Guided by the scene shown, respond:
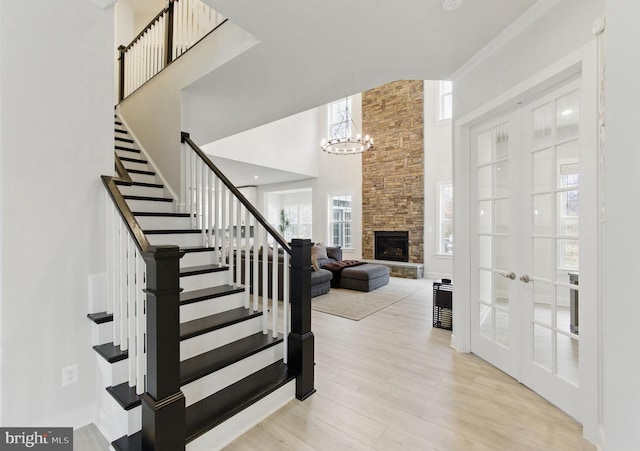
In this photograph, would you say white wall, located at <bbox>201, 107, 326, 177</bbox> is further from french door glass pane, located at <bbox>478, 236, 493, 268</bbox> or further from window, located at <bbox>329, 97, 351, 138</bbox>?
french door glass pane, located at <bbox>478, 236, 493, 268</bbox>

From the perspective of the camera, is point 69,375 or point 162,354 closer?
point 162,354

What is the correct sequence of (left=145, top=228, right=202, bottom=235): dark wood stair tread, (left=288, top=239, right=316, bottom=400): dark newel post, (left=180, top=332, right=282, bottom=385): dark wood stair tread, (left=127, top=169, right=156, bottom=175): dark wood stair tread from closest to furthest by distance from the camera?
1. (left=180, top=332, right=282, bottom=385): dark wood stair tread
2. (left=288, top=239, right=316, bottom=400): dark newel post
3. (left=145, top=228, right=202, bottom=235): dark wood stair tread
4. (left=127, top=169, right=156, bottom=175): dark wood stair tread

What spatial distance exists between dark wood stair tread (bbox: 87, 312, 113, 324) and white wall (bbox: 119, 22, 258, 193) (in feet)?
6.48

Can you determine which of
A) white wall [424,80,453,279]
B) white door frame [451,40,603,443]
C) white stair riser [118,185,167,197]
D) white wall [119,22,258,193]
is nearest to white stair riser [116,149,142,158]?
white wall [119,22,258,193]

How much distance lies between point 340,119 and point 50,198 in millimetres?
8503

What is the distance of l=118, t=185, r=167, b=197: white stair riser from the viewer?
3.58 m

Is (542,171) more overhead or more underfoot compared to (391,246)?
more overhead

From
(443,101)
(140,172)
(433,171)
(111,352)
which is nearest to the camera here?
(111,352)

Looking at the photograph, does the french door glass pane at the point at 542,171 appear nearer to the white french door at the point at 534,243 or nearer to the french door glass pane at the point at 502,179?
the white french door at the point at 534,243

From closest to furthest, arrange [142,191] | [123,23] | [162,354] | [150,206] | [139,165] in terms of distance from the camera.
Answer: [162,354] < [150,206] < [142,191] < [139,165] < [123,23]

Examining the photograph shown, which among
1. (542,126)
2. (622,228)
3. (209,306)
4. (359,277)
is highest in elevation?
(542,126)

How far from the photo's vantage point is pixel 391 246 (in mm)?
8148

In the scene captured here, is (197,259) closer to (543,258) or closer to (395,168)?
(543,258)

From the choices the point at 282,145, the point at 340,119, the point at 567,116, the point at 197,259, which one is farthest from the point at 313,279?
the point at 340,119
